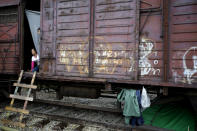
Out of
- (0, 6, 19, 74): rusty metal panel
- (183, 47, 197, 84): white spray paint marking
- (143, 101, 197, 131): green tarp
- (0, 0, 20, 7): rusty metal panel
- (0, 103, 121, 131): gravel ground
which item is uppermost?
(0, 0, 20, 7): rusty metal panel

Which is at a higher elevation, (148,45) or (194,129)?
(148,45)

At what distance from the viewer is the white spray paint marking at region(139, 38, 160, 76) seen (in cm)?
416

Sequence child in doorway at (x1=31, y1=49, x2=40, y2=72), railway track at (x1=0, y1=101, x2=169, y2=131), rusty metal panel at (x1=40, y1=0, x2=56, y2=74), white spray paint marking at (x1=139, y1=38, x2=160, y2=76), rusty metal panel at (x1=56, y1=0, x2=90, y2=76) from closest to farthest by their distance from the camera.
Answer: white spray paint marking at (x1=139, y1=38, x2=160, y2=76) → railway track at (x1=0, y1=101, x2=169, y2=131) → rusty metal panel at (x1=56, y1=0, x2=90, y2=76) → rusty metal panel at (x1=40, y1=0, x2=56, y2=74) → child in doorway at (x1=31, y1=49, x2=40, y2=72)

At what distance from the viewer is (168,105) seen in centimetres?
493

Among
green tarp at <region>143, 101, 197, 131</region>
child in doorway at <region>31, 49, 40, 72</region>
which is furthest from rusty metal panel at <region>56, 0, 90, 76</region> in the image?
green tarp at <region>143, 101, 197, 131</region>

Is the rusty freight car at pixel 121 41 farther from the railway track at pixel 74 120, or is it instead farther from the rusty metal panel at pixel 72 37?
the railway track at pixel 74 120

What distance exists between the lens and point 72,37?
502 cm

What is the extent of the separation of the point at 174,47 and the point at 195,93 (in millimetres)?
1095

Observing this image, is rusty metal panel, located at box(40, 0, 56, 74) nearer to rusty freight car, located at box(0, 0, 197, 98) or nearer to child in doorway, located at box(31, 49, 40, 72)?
rusty freight car, located at box(0, 0, 197, 98)

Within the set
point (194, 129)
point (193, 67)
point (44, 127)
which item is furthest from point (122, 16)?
point (44, 127)

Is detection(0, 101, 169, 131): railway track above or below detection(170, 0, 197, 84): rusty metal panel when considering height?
below

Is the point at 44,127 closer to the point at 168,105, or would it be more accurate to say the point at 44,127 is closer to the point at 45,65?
the point at 45,65

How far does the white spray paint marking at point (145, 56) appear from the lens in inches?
164

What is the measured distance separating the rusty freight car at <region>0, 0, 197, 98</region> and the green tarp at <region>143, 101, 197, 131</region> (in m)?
1.03
